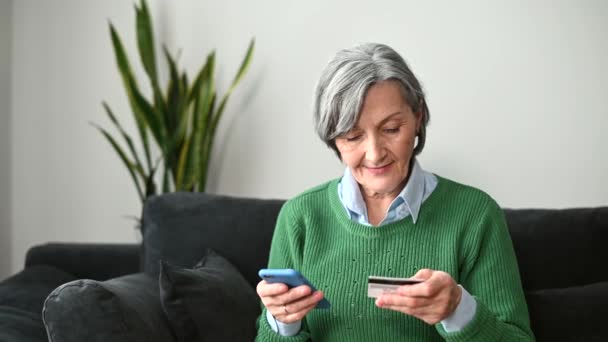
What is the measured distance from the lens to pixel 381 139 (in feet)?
5.39

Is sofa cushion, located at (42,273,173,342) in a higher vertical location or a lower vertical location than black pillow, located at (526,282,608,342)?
higher

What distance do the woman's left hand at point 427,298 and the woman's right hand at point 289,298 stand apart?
Result: 149mm

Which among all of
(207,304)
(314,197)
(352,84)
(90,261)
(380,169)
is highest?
(352,84)

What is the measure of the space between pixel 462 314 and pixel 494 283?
20cm

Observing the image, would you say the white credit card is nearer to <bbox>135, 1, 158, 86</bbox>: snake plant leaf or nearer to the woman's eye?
the woman's eye

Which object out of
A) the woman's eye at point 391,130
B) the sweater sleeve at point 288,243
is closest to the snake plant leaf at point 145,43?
the sweater sleeve at point 288,243

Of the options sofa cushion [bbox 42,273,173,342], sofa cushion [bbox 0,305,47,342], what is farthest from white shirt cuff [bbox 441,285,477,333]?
sofa cushion [bbox 0,305,47,342]

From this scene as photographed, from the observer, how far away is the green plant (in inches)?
126

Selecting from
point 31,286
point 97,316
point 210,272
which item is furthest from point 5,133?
point 97,316

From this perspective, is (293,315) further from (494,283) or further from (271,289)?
(494,283)

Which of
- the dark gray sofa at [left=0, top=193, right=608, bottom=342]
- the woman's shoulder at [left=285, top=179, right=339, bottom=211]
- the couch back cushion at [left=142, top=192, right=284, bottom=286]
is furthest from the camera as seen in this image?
the couch back cushion at [left=142, top=192, right=284, bottom=286]

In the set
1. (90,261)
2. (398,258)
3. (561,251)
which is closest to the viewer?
(398,258)

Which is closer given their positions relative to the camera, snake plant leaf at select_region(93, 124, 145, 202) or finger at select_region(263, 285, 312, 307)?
finger at select_region(263, 285, 312, 307)

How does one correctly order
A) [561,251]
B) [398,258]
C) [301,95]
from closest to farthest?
[398,258]
[561,251]
[301,95]
